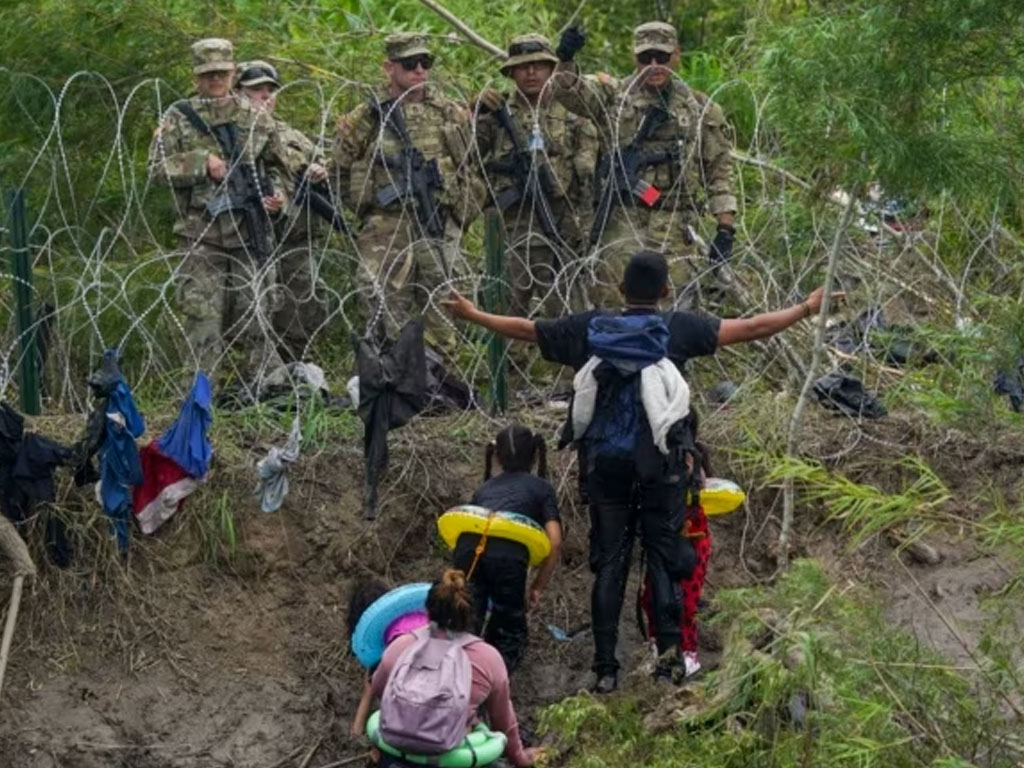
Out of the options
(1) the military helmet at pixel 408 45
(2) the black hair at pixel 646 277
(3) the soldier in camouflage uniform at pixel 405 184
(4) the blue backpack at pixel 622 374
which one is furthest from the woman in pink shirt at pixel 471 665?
(1) the military helmet at pixel 408 45

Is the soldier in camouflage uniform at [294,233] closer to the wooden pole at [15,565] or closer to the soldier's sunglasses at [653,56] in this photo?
the soldier's sunglasses at [653,56]

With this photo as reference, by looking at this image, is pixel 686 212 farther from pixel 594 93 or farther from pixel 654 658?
pixel 654 658

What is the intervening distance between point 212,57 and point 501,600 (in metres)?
2.85

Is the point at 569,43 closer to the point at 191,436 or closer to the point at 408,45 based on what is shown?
the point at 408,45

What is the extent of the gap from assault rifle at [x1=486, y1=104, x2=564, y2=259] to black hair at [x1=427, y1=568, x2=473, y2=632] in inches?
121

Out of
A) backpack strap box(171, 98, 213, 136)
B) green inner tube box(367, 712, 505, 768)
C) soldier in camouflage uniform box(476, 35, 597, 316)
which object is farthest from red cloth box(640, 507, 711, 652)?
backpack strap box(171, 98, 213, 136)

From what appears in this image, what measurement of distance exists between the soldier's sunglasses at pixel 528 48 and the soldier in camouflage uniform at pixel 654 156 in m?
0.09

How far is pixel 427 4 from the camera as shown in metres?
13.0

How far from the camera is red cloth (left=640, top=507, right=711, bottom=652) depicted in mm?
9266

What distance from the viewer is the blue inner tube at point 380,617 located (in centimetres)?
887

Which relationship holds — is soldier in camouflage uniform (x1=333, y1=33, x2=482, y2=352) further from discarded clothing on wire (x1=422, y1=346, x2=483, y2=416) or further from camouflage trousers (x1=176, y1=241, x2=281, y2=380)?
camouflage trousers (x1=176, y1=241, x2=281, y2=380)

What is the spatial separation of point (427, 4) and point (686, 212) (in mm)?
2502

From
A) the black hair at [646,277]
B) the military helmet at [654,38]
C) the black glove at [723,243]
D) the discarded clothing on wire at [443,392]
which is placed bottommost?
the discarded clothing on wire at [443,392]

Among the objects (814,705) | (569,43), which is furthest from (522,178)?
(814,705)
